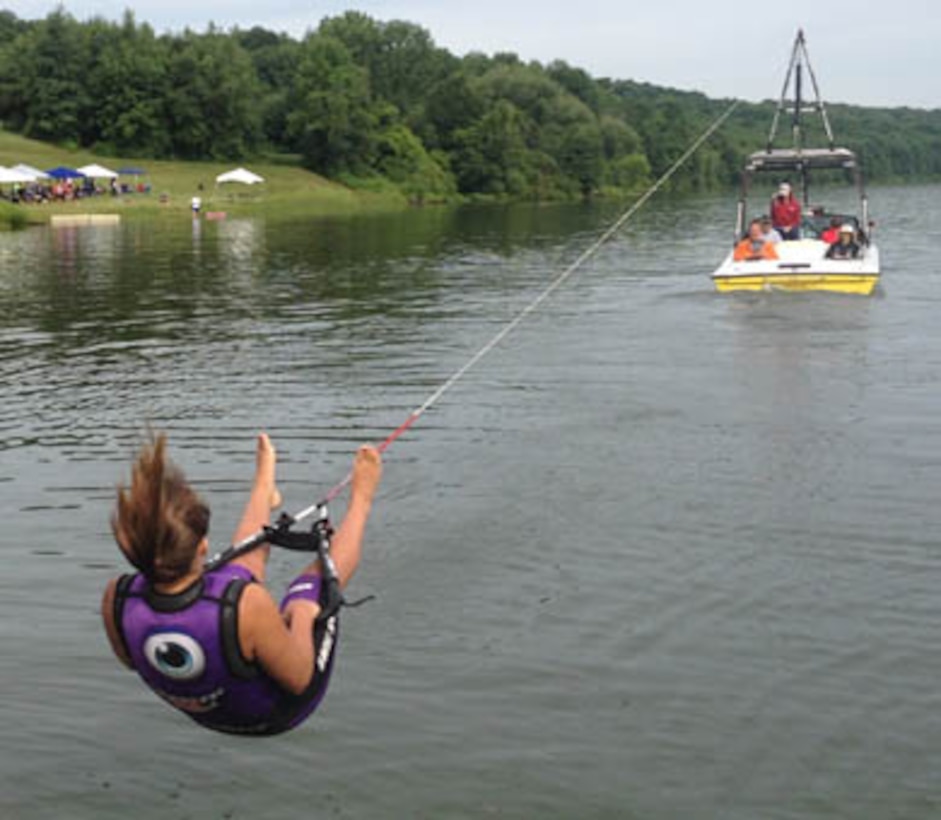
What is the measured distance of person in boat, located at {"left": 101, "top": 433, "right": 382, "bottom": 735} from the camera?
14.8 feet

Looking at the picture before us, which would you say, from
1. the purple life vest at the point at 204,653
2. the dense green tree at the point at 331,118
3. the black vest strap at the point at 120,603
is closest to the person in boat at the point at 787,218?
the purple life vest at the point at 204,653

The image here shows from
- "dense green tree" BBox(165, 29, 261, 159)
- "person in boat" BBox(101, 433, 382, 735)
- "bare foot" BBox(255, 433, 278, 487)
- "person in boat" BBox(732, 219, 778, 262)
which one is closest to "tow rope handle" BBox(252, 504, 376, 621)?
"person in boat" BBox(101, 433, 382, 735)

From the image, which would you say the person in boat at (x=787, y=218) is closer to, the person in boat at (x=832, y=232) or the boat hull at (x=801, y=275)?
the person in boat at (x=832, y=232)

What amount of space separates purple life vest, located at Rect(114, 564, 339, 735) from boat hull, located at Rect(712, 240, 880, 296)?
21473 mm

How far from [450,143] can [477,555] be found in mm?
128483

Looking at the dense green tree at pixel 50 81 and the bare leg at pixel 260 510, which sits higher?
the dense green tree at pixel 50 81

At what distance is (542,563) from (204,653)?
559cm

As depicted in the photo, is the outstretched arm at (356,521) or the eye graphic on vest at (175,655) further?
the outstretched arm at (356,521)

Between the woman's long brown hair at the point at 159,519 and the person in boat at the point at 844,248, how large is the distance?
24.5 meters

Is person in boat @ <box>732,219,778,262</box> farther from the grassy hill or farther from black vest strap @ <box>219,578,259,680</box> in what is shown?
the grassy hill

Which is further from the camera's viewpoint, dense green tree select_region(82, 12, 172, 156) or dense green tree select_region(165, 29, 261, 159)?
dense green tree select_region(165, 29, 261, 159)

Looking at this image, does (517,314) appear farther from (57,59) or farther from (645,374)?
(57,59)

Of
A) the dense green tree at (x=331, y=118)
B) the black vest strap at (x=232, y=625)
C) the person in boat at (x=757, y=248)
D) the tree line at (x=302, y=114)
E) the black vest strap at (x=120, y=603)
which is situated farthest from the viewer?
the dense green tree at (x=331, y=118)

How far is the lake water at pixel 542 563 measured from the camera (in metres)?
6.81
